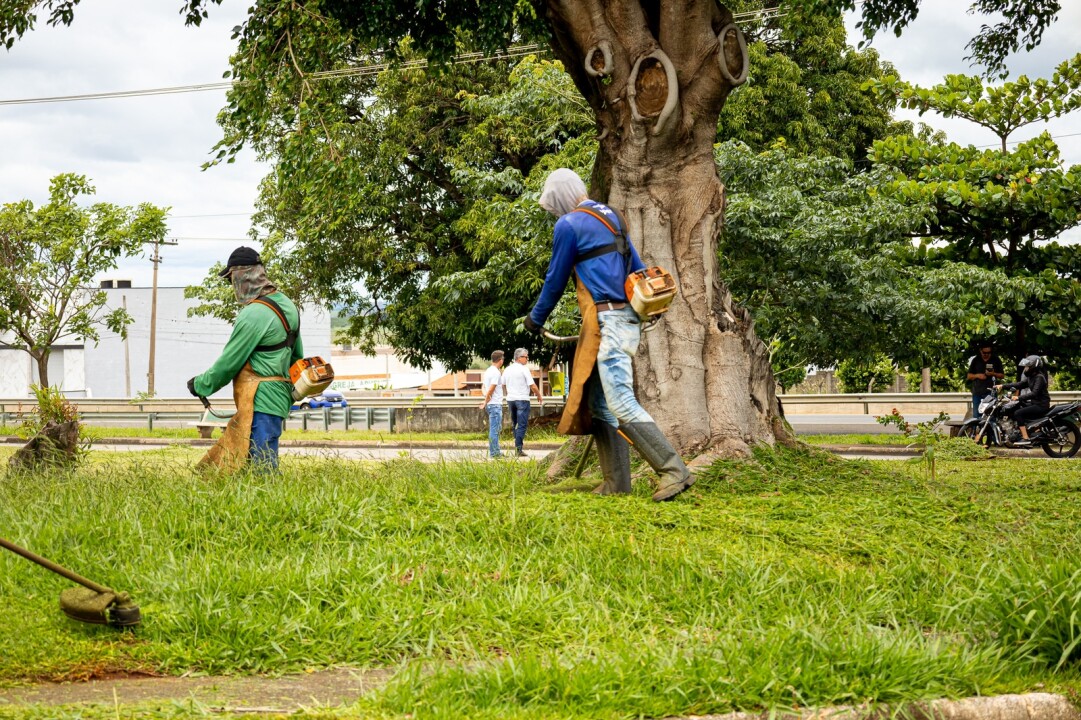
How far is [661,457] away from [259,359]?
283 cm

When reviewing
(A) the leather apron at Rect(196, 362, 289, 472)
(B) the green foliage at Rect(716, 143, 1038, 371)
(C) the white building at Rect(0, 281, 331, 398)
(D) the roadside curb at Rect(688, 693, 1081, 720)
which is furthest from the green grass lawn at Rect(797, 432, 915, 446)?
(C) the white building at Rect(0, 281, 331, 398)

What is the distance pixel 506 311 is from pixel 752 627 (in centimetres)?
2024

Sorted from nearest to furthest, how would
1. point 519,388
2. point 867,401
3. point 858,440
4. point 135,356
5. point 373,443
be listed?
point 519,388 → point 858,440 → point 373,443 → point 867,401 → point 135,356

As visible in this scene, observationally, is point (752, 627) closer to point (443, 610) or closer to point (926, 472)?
point (443, 610)

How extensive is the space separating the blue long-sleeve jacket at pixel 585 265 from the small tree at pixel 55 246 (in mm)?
28852

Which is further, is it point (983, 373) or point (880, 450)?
point (983, 373)

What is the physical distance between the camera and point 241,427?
302 inches

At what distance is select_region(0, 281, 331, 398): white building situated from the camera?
229 ft

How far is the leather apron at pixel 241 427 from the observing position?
24.9ft

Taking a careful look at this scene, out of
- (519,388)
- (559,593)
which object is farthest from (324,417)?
(559,593)

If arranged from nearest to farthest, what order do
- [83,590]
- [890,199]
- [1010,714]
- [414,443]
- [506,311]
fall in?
1. [1010,714]
2. [83,590]
3. [890,199]
4. [414,443]
5. [506,311]

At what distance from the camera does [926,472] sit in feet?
36.6

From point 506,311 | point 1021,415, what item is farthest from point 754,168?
point 506,311

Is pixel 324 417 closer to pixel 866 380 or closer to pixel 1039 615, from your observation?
pixel 866 380
